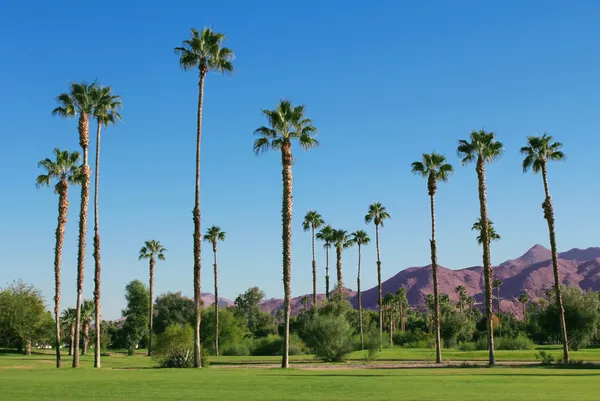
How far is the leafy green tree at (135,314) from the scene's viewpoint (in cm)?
12375

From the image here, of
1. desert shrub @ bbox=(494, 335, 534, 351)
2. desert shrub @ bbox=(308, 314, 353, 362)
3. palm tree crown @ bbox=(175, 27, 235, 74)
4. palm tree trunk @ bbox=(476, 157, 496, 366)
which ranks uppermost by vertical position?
palm tree crown @ bbox=(175, 27, 235, 74)

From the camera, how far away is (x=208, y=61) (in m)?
46.8

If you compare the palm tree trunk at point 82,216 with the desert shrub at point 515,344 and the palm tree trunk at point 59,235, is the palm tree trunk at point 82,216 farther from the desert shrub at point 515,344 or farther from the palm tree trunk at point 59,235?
the desert shrub at point 515,344

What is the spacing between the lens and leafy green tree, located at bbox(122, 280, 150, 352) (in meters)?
124

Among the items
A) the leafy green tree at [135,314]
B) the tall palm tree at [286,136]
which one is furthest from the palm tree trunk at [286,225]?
the leafy green tree at [135,314]

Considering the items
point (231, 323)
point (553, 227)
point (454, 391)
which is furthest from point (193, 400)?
point (231, 323)

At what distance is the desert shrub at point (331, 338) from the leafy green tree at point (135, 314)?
199 ft

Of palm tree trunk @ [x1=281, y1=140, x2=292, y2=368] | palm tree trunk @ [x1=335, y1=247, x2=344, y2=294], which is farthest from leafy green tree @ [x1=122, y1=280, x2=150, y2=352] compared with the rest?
palm tree trunk @ [x1=281, y1=140, x2=292, y2=368]

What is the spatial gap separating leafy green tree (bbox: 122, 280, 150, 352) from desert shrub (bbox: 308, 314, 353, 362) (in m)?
60.6

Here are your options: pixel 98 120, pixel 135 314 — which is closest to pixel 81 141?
pixel 98 120

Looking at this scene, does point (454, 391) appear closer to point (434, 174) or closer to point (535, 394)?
point (535, 394)

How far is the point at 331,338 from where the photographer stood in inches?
2201

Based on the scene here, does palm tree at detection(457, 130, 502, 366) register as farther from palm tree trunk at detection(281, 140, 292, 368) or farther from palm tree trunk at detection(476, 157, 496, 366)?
palm tree trunk at detection(281, 140, 292, 368)

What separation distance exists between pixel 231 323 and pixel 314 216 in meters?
19.5
